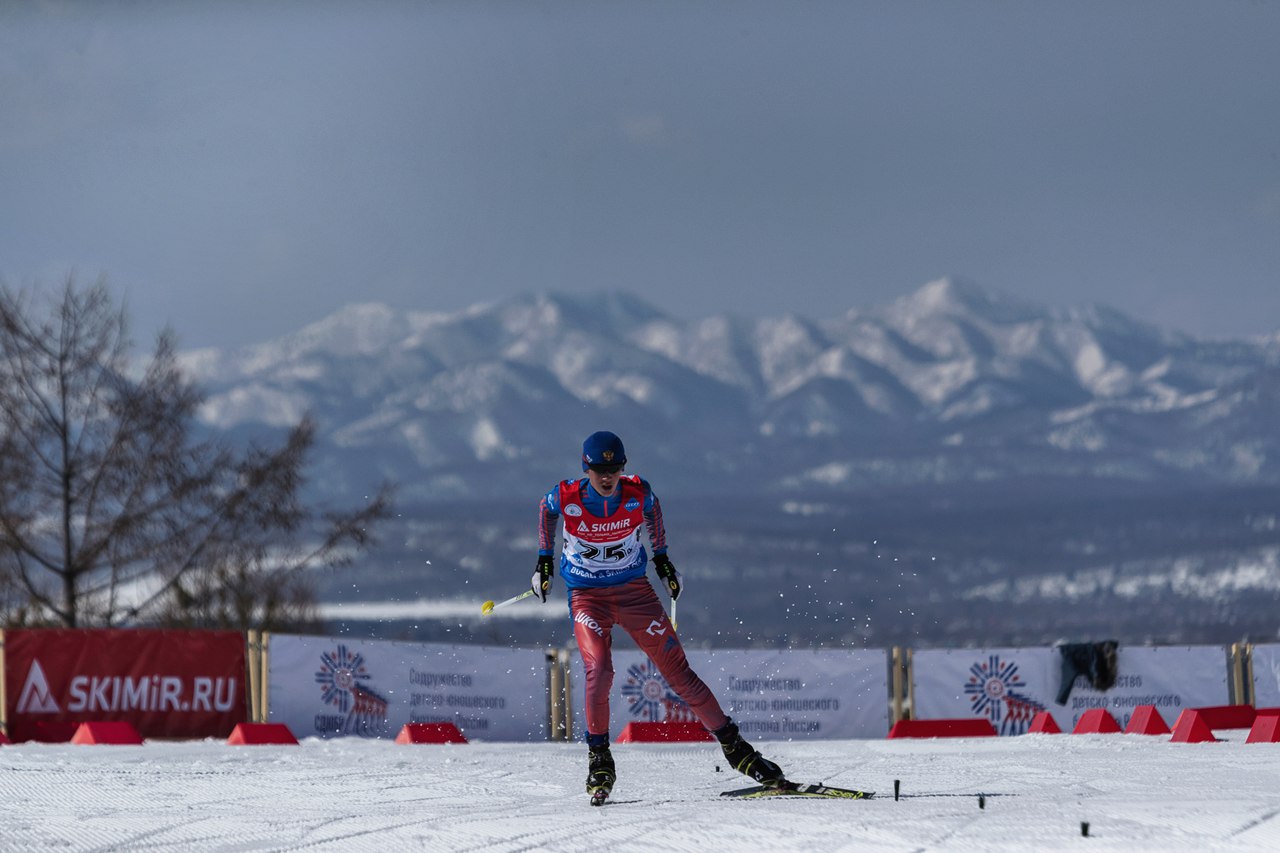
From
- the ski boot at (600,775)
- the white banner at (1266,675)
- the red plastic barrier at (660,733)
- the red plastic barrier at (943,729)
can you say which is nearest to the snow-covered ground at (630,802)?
the ski boot at (600,775)

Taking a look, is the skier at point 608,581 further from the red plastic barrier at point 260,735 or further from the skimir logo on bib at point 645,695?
the skimir logo on bib at point 645,695

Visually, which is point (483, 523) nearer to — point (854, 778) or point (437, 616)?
point (437, 616)

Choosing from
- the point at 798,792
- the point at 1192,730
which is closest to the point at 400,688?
the point at 1192,730

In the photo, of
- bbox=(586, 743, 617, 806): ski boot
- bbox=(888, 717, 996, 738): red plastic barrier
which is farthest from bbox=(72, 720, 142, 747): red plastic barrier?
bbox=(586, 743, 617, 806): ski boot

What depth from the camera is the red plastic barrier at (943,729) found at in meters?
18.2

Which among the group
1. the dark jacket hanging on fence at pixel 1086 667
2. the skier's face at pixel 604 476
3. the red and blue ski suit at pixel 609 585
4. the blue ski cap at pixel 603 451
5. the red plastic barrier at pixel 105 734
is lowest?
the red plastic barrier at pixel 105 734

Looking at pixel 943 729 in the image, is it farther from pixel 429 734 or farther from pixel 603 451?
pixel 603 451

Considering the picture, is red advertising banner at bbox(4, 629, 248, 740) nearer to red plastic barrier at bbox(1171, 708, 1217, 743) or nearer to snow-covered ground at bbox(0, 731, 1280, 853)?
snow-covered ground at bbox(0, 731, 1280, 853)

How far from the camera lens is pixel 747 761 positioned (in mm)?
9062

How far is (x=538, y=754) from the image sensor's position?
14.1m

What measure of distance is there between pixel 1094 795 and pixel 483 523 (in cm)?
18924

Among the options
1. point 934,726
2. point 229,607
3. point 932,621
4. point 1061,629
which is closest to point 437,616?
point 932,621

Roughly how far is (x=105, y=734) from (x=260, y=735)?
1.42 meters

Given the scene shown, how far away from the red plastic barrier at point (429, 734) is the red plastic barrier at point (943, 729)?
469 cm
